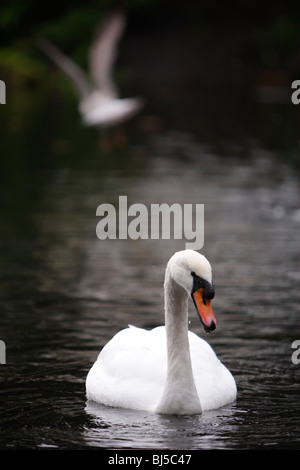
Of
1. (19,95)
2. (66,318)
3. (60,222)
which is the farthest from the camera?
(19,95)

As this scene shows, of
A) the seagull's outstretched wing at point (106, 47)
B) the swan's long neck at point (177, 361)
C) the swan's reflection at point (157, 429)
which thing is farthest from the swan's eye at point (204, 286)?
the seagull's outstretched wing at point (106, 47)

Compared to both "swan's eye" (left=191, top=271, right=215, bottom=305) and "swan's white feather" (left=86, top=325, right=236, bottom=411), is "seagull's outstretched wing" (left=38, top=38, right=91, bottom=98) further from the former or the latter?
"swan's eye" (left=191, top=271, right=215, bottom=305)

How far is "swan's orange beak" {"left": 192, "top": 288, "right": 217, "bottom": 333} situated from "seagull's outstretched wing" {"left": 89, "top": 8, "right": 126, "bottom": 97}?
12.6 metres

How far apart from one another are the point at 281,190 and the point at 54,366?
11648mm

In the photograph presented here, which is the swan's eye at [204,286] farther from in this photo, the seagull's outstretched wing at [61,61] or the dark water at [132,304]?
the seagull's outstretched wing at [61,61]

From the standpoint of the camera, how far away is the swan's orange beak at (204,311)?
318 inches

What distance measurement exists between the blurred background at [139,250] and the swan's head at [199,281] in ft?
2.88

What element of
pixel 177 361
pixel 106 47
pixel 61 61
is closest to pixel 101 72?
pixel 106 47

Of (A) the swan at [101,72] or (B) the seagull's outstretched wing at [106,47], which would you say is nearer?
(B) the seagull's outstretched wing at [106,47]

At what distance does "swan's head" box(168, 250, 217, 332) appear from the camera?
8.15 m
